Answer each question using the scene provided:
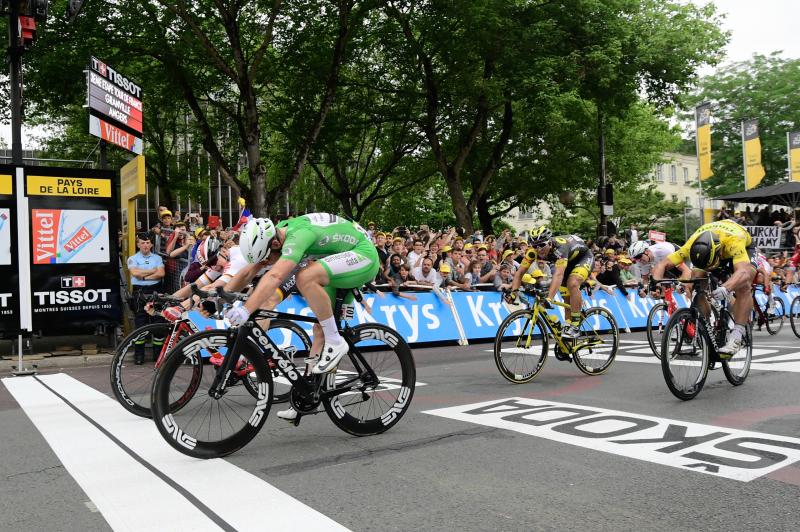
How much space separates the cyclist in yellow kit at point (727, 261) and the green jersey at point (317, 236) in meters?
3.80

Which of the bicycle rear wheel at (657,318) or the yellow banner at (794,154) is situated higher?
the yellow banner at (794,154)

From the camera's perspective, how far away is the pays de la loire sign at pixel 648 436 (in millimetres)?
4727

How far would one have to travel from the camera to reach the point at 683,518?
368 centimetres

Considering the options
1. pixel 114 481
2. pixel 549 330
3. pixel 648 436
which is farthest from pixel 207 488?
pixel 549 330

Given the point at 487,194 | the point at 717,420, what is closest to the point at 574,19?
the point at 487,194

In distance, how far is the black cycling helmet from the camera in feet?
24.8

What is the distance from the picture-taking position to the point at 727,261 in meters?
7.86

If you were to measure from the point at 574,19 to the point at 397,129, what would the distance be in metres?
9.71

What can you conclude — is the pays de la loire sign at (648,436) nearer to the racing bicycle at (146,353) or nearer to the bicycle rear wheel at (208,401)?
the racing bicycle at (146,353)

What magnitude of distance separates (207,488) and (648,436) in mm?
3322

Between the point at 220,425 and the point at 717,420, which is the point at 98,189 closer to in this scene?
the point at 220,425

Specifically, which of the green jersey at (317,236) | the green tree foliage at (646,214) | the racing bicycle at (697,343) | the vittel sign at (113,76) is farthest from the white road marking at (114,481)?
the green tree foliage at (646,214)

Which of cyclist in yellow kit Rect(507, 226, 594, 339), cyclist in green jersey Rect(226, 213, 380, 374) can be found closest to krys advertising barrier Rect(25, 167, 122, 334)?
cyclist in yellow kit Rect(507, 226, 594, 339)

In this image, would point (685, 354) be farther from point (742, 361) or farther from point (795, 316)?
point (795, 316)
